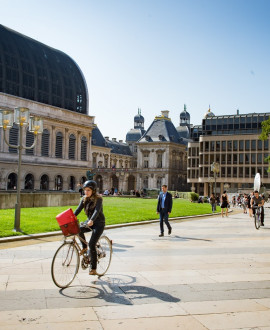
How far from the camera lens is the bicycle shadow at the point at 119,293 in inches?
319

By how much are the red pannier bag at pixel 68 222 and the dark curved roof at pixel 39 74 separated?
6752 cm

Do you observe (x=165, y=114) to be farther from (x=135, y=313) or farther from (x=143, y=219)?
(x=135, y=313)

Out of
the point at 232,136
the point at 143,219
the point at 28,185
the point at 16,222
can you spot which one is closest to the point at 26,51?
the point at 28,185

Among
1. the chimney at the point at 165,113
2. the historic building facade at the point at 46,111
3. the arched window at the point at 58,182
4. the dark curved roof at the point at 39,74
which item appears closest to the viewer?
the historic building facade at the point at 46,111

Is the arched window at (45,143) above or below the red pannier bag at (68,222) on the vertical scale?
above

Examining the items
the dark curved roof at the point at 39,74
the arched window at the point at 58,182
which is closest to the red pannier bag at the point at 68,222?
the dark curved roof at the point at 39,74

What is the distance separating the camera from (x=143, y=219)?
87.5 ft

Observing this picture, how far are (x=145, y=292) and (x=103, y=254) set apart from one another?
1639 mm

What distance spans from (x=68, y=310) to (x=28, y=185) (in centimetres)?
7150

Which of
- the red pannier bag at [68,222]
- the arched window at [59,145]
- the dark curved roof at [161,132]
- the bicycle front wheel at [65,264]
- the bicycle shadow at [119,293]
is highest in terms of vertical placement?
the dark curved roof at [161,132]

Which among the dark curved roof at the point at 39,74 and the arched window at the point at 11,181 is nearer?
the arched window at the point at 11,181

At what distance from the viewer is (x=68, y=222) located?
8891 millimetres

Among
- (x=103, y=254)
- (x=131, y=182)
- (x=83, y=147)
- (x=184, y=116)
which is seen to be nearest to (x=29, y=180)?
(x=83, y=147)

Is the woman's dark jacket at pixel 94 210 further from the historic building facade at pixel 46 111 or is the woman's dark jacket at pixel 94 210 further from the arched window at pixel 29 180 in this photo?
the arched window at pixel 29 180
